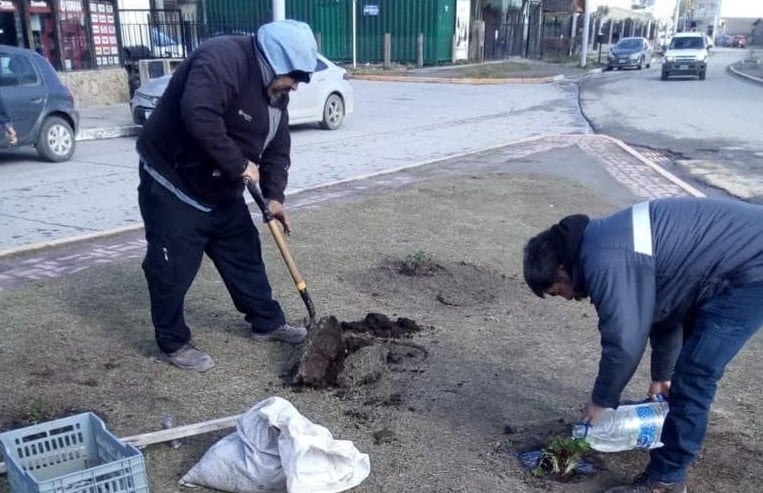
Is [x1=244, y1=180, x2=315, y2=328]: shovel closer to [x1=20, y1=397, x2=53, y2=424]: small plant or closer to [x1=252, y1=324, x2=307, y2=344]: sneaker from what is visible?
[x1=252, y1=324, x2=307, y2=344]: sneaker

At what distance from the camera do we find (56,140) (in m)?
11.7

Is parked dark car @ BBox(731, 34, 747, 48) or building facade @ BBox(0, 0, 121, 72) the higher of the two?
building facade @ BBox(0, 0, 121, 72)

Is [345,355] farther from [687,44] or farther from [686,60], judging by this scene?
[687,44]

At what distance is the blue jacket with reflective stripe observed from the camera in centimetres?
281

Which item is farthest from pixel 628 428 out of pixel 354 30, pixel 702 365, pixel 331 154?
pixel 354 30

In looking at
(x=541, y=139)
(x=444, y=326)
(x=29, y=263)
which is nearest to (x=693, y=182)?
(x=541, y=139)

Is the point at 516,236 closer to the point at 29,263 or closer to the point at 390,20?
the point at 29,263

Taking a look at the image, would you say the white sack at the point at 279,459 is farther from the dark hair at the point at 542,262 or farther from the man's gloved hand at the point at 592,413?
the dark hair at the point at 542,262

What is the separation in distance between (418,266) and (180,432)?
9.91ft

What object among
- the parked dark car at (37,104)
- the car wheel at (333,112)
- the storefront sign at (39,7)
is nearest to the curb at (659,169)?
the car wheel at (333,112)

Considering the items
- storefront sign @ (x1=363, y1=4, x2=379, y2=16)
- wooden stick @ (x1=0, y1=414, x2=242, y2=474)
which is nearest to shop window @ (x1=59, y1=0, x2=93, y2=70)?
wooden stick @ (x1=0, y1=414, x2=242, y2=474)

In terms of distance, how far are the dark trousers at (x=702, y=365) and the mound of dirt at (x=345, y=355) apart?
5.71ft

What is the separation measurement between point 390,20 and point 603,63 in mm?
15983

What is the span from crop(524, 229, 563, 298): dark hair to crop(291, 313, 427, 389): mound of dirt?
5.38ft
